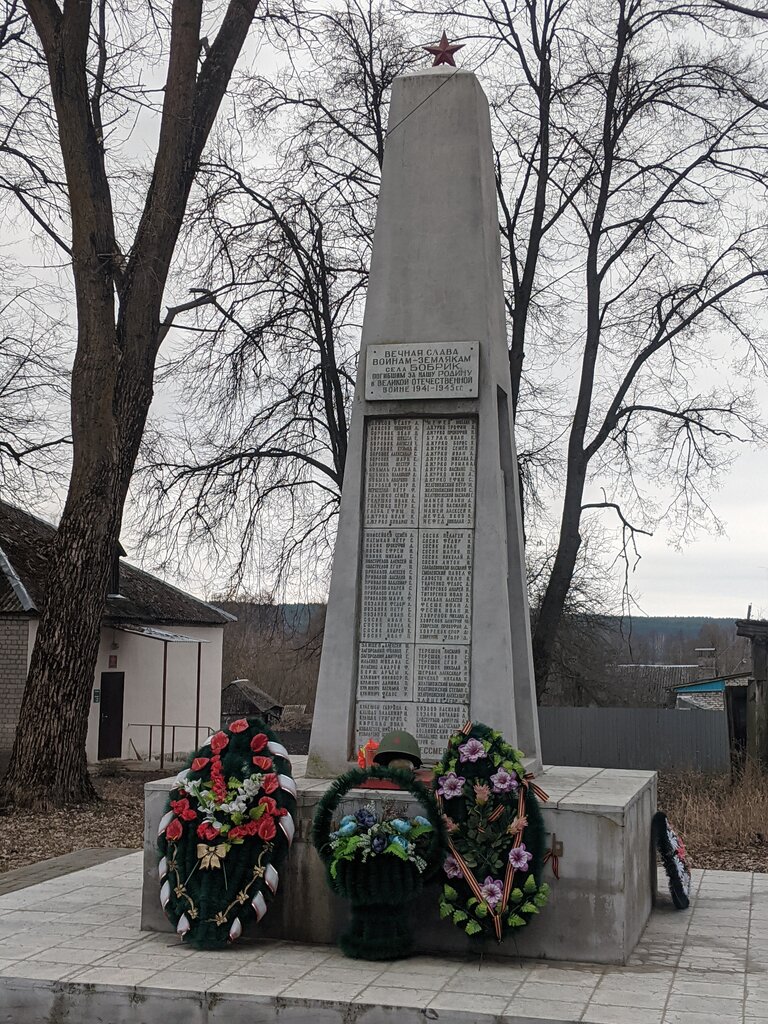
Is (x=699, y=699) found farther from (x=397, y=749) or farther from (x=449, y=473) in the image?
(x=397, y=749)

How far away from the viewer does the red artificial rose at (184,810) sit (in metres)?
6.23

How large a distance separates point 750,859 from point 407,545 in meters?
5.46

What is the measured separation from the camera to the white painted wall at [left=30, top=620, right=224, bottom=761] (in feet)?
80.5

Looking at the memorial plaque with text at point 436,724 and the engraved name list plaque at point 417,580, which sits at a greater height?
the engraved name list plaque at point 417,580

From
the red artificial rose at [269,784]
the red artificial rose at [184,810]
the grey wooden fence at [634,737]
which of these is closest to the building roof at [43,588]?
the grey wooden fence at [634,737]

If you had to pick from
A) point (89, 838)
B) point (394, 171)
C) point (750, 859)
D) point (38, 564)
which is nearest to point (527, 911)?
point (394, 171)

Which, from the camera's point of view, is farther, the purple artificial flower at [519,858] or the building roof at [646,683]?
the building roof at [646,683]

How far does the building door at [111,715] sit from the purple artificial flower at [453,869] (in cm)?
1927

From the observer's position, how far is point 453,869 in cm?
595

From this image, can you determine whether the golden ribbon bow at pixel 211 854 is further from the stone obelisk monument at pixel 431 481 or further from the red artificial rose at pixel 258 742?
the stone obelisk monument at pixel 431 481

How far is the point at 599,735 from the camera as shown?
19.6 m

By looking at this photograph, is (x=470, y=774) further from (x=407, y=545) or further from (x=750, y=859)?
(x=750, y=859)

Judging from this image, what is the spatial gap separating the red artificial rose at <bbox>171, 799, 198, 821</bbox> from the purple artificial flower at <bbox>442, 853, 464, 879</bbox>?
1323 millimetres

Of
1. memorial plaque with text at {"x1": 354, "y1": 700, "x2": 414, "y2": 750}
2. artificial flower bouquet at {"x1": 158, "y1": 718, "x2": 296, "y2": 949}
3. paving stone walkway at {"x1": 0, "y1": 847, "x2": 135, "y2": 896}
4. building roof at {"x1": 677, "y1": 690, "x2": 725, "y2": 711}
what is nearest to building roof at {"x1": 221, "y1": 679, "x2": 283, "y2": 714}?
building roof at {"x1": 677, "y1": 690, "x2": 725, "y2": 711}
